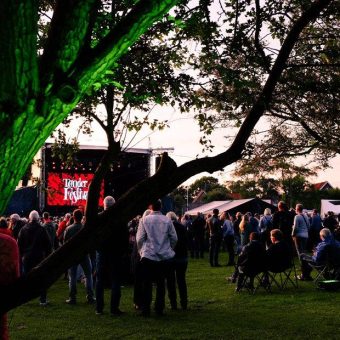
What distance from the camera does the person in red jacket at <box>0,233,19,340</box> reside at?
11.7 ft

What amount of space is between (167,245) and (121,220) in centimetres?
634

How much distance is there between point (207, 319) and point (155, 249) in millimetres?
1327

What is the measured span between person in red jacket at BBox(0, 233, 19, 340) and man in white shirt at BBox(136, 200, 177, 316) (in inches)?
185

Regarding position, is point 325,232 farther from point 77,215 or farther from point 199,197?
point 199,197

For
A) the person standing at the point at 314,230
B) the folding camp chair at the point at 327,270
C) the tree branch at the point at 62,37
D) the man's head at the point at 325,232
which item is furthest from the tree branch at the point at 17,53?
the person standing at the point at 314,230

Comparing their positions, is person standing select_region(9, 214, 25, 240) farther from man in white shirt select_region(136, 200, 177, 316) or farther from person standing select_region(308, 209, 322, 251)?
person standing select_region(308, 209, 322, 251)

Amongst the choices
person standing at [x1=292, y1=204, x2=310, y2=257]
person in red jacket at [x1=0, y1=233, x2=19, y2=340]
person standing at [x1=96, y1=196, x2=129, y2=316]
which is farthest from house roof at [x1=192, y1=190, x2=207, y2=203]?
person in red jacket at [x1=0, y1=233, x2=19, y2=340]

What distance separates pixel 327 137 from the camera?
16938mm

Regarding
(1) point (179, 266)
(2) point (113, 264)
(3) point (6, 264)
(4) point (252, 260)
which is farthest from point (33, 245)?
(3) point (6, 264)

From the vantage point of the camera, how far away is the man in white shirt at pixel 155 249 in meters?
8.47

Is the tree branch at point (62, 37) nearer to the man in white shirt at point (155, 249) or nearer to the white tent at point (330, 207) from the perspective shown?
the man in white shirt at point (155, 249)

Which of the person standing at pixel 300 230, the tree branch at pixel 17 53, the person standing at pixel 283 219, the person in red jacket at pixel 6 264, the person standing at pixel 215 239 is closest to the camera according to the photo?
the tree branch at pixel 17 53

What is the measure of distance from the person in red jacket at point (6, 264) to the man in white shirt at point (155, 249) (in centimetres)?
469

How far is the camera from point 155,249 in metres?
8.45
